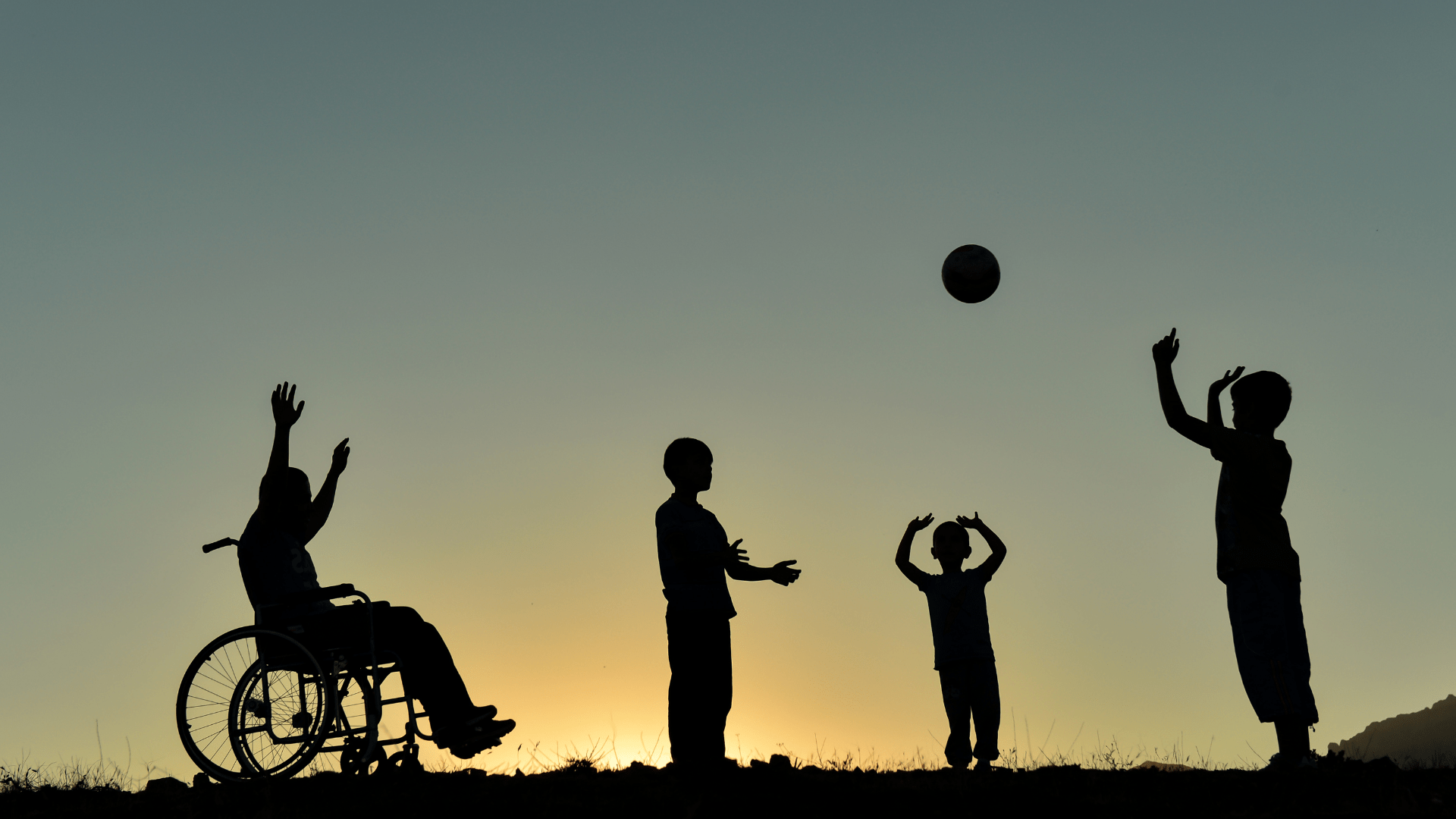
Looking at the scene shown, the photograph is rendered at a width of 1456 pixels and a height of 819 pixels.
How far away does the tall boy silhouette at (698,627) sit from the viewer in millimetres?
7559

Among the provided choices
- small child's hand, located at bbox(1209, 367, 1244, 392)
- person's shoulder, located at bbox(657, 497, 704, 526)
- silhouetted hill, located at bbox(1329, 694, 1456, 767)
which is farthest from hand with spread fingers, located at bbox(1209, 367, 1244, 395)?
silhouetted hill, located at bbox(1329, 694, 1456, 767)

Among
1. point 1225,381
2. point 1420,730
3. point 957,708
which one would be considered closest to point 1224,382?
point 1225,381

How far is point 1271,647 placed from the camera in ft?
23.2

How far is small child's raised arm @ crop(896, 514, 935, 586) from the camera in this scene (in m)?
9.91

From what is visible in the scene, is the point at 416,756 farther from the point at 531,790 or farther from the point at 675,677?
the point at 675,677

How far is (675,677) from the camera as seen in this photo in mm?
7582

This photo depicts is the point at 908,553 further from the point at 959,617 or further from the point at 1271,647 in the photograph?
the point at 1271,647

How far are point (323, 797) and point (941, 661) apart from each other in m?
4.68

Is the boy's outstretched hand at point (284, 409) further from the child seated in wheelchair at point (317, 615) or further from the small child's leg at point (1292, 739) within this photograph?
the small child's leg at point (1292, 739)

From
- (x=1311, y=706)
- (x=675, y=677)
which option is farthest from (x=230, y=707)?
(x=1311, y=706)

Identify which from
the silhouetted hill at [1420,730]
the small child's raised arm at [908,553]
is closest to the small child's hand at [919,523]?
the small child's raised arm at [908,553]

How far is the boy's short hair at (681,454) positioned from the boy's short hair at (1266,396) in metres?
3.20

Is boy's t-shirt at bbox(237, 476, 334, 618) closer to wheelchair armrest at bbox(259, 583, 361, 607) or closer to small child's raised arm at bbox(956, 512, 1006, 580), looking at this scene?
wheelchair armrest at bbox(259, 583, 361, 607)

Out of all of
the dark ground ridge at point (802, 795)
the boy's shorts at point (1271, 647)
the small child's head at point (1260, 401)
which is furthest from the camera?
the small child's head at point (1260, 401)
